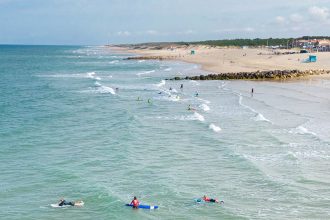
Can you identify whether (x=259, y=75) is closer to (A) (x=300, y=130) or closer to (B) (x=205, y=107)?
(B) (x=205, y=107)

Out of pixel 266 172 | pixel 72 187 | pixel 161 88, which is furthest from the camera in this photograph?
pixel 161 88

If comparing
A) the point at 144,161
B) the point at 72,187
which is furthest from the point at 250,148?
the point at 72,187

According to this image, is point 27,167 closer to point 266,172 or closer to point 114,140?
point 114,140

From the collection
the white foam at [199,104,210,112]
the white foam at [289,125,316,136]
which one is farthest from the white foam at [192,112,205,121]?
the white foam at [289,125,316,136]

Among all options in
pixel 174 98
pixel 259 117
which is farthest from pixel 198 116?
pixel 174 98

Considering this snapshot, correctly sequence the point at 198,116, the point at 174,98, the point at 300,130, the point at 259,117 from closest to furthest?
the point at 300,130, the point at 259,117, the point at 198,116, the point at 174,98

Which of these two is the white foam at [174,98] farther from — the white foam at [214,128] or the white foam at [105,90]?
the white foam at [214,128]

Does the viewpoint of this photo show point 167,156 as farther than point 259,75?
No

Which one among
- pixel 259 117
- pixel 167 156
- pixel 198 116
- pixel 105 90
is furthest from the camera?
pixel 105 90
